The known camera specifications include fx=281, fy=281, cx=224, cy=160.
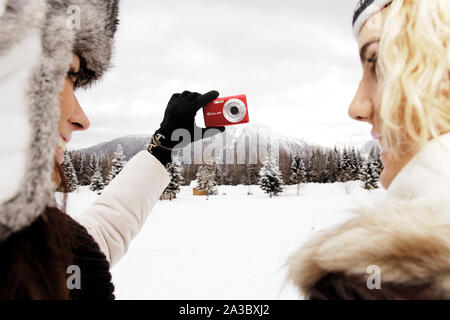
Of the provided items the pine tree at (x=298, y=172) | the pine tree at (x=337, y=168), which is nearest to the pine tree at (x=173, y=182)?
the pine tree at (x=298, y=172)

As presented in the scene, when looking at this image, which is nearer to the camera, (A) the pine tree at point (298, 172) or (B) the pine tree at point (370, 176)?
(B) the pine tree at point (370, 176)

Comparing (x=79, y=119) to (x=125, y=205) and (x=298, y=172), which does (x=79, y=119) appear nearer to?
(x=125, y=205)

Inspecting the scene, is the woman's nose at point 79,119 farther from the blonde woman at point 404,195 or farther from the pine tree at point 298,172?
the pine tree at point 298,172

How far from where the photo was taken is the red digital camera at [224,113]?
2240mm

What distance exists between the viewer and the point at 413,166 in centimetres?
76

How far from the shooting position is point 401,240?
65cm

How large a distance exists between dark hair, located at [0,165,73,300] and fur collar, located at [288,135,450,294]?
2.17ft

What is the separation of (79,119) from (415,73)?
1.41m

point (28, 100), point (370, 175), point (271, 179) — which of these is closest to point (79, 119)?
point (28, 100)

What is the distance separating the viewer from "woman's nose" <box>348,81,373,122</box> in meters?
1.07

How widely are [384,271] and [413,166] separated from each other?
0.30 metres

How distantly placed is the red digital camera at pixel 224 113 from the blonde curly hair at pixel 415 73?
1409 millimetres

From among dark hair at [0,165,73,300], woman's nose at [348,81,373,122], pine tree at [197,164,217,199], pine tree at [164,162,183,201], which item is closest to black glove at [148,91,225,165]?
A: dark hair at [0,165,73,300]
